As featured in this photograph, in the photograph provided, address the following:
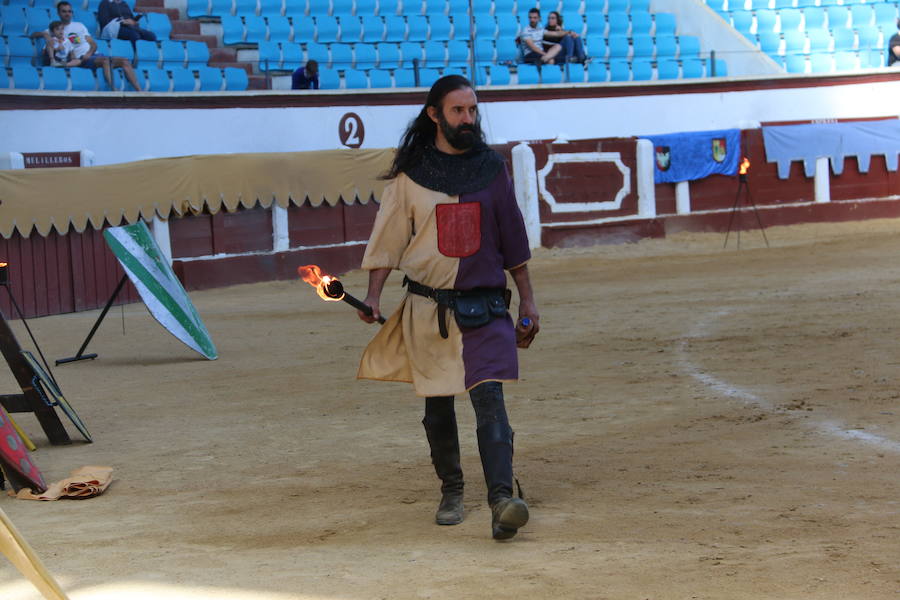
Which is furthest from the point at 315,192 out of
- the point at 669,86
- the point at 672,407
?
the point at 672,407

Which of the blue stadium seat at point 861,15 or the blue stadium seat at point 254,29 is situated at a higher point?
the blue stadium seat at point 254,29

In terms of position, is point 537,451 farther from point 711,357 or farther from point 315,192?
point 315,192

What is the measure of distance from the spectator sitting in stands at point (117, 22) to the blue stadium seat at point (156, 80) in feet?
2.00

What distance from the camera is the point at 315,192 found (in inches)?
651

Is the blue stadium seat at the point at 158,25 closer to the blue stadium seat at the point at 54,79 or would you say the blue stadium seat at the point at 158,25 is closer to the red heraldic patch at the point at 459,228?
the blue stadium seat at the point at 54,79

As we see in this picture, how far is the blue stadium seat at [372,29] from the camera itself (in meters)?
20.1

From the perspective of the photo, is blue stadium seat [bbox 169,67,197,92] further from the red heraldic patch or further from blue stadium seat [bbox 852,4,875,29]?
the red heraldic patch

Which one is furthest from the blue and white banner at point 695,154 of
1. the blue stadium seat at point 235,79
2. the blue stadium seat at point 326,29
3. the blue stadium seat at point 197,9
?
the blue stadium seat at point 197,9

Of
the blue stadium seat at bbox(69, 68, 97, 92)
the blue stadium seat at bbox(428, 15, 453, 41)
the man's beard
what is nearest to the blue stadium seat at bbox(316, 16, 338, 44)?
the blue stadium seat at bbox(428, 15, 453, 41)

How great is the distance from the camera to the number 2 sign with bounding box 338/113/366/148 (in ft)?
58.3

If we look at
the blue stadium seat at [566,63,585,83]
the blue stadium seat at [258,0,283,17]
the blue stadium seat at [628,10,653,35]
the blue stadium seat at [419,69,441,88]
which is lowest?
the blue stadium seat at [566,63,585,83]

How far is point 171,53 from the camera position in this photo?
57.0 ft

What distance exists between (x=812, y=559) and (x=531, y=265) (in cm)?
1290

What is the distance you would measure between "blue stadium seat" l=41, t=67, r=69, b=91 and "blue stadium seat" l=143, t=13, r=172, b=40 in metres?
3.01
